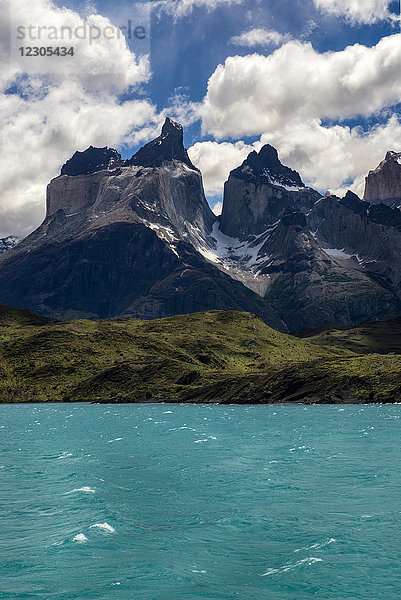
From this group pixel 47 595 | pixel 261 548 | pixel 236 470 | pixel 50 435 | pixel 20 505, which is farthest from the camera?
pixel 50 435

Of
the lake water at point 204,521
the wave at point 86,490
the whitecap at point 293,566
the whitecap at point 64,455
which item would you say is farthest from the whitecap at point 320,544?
the whitecap at point 64,455

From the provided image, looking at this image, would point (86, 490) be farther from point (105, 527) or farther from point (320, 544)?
point (320, 544)

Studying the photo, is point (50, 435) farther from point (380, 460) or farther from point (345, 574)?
point (345, 574)

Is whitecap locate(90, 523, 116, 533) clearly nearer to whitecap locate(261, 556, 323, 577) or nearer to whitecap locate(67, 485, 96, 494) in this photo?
whitecap locate(67, 485, 96, 494)

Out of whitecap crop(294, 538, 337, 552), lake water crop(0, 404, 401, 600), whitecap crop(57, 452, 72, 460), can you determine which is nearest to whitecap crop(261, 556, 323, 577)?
lake water crop(0, 404, 401, 600)

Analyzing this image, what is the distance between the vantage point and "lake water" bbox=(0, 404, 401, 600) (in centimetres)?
2673

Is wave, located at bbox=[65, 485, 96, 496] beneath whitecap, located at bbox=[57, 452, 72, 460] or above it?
above

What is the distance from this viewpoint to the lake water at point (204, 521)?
26.7 m

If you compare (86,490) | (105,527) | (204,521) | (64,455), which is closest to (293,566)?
(204,521)

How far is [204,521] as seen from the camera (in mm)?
38125

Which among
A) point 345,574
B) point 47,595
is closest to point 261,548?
point 345,574

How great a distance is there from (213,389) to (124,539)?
166017 mm

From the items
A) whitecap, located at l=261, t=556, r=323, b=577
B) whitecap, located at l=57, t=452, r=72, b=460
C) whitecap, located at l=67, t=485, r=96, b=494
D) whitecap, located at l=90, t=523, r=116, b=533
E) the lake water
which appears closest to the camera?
the lake water

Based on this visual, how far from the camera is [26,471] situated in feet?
198
